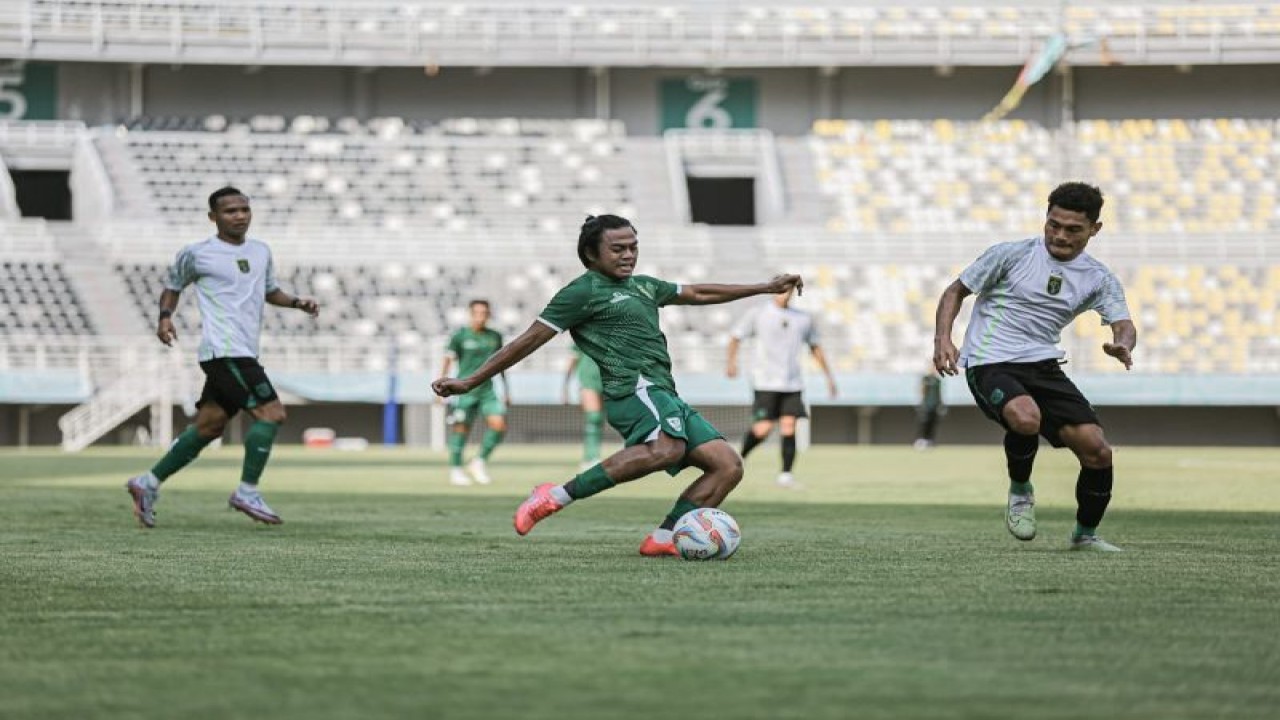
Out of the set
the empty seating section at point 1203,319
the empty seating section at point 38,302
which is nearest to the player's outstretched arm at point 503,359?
the empty seating section at point 38,302

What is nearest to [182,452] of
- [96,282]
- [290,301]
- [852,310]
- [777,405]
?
[290,301]

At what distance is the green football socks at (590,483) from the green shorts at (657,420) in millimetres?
200

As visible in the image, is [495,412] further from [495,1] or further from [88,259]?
[495,1]

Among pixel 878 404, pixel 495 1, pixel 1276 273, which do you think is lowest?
pixel 878 404

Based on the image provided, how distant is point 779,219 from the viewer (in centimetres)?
4103

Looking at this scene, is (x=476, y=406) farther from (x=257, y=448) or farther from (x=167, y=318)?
(x=167, y=318)

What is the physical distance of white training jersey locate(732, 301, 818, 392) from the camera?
1836cm

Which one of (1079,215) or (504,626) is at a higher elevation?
(1079,215)

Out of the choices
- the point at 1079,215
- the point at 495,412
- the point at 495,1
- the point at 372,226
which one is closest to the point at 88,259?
the point at 372,226

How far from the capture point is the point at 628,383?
8852 mm

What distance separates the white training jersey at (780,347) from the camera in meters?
18.4

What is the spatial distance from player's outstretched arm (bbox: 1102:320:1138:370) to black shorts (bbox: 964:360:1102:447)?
30 cm

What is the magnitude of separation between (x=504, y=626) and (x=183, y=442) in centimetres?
612

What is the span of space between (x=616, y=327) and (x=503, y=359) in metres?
0.56
